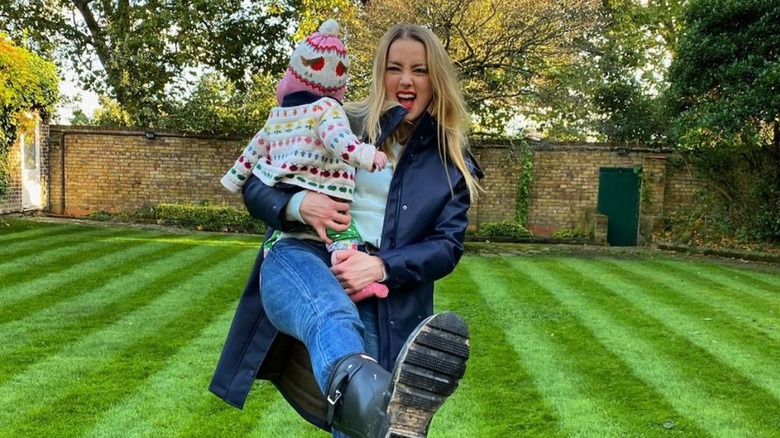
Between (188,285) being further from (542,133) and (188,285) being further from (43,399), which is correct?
(542,133)

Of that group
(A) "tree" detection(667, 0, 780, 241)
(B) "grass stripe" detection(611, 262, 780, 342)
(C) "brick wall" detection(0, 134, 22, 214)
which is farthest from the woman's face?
(C) "brick wall" detection(0, 134, 22, 214)

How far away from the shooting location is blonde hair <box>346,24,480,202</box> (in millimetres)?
1750

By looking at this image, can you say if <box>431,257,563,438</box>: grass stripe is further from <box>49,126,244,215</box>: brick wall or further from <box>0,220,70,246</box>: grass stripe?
<box>49,126,244,215</box>: brick wall

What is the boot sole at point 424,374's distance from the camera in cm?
121

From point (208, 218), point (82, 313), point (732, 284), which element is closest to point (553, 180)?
point (732, 284)

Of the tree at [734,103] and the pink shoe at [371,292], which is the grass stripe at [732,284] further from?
the pink shoe at [371,292]

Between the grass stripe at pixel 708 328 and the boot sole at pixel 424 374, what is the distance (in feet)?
12.6

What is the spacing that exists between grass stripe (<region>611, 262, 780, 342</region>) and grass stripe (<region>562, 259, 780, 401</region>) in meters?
0.04

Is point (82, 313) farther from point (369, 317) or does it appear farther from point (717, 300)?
point (717, 300)

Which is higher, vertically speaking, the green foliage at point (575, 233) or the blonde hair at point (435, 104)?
the blonde hair at point (435, 104)

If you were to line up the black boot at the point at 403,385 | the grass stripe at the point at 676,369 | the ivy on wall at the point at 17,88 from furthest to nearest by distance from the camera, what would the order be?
the ivy on wall at the point at 17,88
the grass stripe at the point at 676,369
the black boot at the point at 403,385

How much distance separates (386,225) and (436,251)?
0.53 feet

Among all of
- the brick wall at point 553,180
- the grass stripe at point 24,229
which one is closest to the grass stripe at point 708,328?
the brick wall at point 553,180

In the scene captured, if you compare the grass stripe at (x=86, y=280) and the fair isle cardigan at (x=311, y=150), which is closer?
the fair isle cardigan at (x=311, y=150)
